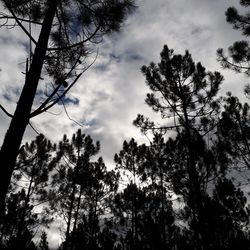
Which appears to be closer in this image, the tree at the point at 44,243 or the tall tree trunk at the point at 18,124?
the tall tree trunk at the point at 18,124

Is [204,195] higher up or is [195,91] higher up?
[195,91]

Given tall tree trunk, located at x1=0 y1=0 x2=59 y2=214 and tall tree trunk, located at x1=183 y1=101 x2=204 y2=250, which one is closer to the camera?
tall tree trunk, located at x1=0 y1=0 x2=59 y2=214

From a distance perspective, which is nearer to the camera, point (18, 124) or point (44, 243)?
point (18, 124)

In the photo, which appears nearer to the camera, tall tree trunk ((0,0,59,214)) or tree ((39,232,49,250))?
tall tree trunk ((0,0,59,214))

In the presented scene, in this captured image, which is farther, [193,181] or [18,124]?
[193,181]

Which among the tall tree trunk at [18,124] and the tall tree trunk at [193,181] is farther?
the tall tree trunk at [193,181]

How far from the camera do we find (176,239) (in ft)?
38.6

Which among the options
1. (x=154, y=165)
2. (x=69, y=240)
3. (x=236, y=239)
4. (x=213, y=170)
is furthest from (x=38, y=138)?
(x=236, y=239)

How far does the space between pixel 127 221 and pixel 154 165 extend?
16.5 ft

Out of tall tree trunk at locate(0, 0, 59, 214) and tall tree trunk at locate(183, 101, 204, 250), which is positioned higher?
tall tree trunk at locate(183, 101, 204, 250)

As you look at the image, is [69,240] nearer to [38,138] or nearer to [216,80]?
[38,138]

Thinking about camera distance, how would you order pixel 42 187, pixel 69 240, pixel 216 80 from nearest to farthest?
pixel 216 80 < pixel 69 240 < pixel 42 187

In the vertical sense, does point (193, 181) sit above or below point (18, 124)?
above

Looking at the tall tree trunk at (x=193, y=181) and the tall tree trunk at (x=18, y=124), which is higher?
the tall tree trunk at (x=193, y=181)
